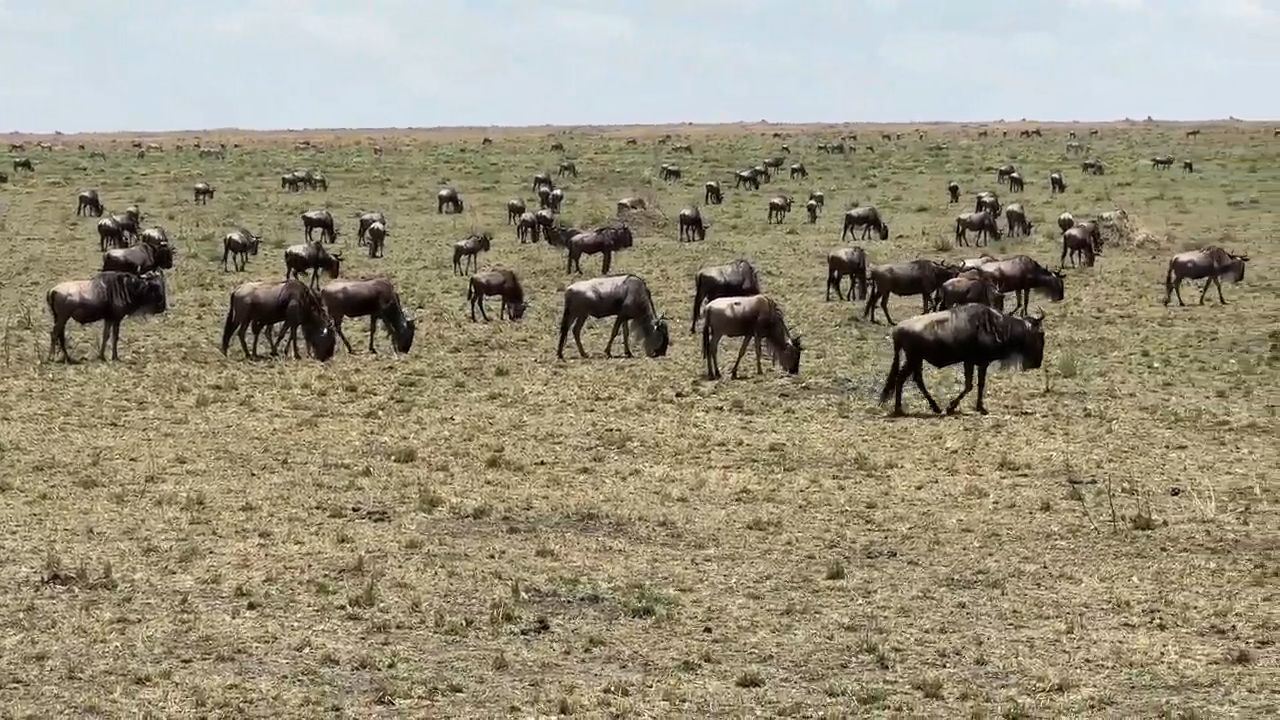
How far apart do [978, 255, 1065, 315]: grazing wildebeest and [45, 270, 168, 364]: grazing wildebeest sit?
1566cm


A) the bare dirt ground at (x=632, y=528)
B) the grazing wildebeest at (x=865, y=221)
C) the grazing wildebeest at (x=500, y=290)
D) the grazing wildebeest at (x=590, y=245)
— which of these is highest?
the grazing wildebeest at (x=865, y=221)

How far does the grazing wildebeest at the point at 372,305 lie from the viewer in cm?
2378

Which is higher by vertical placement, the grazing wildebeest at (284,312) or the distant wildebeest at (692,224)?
the distant wildebeest at (692,224)

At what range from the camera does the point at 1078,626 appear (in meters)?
10.7

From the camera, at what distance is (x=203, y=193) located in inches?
2111

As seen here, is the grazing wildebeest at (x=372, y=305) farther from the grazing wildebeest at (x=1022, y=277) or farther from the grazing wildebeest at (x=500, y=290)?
the grazing wildebeest at (x=1022, y=277)

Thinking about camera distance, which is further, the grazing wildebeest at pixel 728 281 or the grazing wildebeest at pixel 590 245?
the grazing wildebeest at pixel 590 245

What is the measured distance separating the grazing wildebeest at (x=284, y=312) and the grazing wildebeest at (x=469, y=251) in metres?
11.8

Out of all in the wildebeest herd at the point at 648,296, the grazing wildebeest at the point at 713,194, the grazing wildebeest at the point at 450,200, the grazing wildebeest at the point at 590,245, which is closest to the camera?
the wildebeest herd at the point at 648,296

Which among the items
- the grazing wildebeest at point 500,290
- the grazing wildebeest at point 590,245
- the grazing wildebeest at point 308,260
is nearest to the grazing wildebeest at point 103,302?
the grazing wildebeest at point 500,290

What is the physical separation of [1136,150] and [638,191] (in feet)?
127

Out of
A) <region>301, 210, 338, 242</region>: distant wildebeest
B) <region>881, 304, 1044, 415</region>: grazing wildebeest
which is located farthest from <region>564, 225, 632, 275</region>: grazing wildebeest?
<region>881, 304, 1044, 415</region>: grazing wildebeest

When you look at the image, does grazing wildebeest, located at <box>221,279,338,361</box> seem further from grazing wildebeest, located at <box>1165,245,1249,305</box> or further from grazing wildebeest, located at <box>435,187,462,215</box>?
grazing wildebeest, located at <box>435,187,462,215</box>

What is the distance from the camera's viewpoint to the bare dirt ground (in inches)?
377
